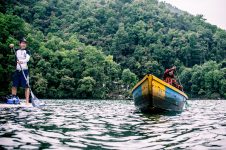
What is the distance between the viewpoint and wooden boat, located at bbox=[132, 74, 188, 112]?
48.0 ft

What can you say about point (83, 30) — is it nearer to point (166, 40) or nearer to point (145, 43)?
point (145, 43)

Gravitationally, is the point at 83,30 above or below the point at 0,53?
above

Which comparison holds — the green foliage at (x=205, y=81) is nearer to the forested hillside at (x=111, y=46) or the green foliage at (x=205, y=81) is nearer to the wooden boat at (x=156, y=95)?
the forested hillside at (x=111, y=46)

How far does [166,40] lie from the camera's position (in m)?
104

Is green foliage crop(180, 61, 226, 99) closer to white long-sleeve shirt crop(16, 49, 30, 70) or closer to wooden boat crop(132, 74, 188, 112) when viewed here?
wooden boat crop(132, 74, 188, 112)

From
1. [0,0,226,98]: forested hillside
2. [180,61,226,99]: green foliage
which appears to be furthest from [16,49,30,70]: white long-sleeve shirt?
[180,61,226,99]: green foliage

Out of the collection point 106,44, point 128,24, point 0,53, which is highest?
point 128,24

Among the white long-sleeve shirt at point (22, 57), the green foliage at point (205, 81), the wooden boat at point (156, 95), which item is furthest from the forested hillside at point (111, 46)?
the white long-sleeve shirt at point (22, 57)

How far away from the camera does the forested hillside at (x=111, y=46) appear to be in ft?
203

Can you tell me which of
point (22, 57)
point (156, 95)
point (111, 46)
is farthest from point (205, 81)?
point (22, 57)

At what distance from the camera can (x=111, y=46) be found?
100625 millimetres

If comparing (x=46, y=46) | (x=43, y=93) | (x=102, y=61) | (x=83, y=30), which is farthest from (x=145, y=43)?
(x=43, y=93)

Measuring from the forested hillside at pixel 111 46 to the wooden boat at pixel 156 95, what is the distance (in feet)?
132

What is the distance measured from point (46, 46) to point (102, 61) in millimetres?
13066
